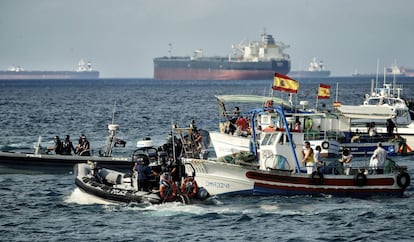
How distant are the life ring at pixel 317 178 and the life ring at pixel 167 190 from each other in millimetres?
5258

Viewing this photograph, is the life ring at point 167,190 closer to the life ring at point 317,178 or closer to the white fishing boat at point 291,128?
the life ring at point 317,178

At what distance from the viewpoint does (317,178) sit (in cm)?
3203

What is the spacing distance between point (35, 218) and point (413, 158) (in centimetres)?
2264

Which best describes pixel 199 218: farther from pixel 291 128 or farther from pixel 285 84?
pixel 291 128

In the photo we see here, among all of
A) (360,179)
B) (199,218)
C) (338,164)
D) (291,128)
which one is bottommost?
(199,218)

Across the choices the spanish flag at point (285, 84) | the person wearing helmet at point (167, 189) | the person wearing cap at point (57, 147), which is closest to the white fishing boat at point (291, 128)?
the spanish flag at point (285, 84)

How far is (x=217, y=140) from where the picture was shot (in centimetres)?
4469

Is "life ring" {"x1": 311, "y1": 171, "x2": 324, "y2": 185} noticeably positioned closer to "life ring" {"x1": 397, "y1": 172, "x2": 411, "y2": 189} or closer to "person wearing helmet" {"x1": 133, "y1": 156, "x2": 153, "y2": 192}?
"life ring" {"x1": 397, "y1": 172, "x2": 411, "y2": 189}

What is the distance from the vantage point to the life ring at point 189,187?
98.6ft

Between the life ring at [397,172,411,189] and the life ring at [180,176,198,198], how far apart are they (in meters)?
7.57

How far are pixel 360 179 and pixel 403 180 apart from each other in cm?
161

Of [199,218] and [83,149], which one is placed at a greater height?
[83,149]

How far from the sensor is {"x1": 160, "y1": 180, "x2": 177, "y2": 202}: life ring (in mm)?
29641

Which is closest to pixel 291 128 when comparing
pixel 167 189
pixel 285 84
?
pixel 285 84
